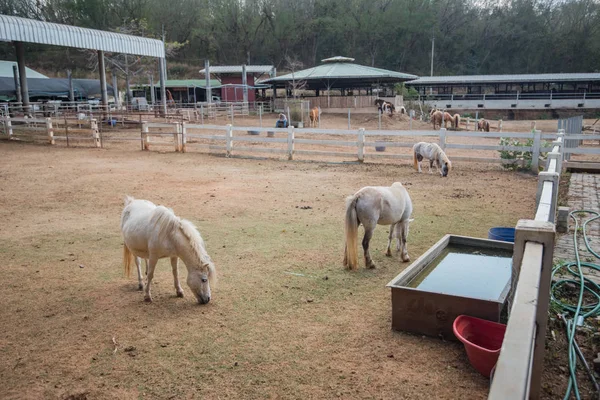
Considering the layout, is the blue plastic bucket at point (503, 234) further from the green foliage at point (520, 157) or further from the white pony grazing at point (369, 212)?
the green foliage at point (520, 157)

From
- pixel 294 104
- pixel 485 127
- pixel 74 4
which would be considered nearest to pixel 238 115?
pixel 294 104

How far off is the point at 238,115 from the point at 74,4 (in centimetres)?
4204

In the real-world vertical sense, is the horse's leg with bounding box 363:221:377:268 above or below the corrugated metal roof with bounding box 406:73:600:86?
below

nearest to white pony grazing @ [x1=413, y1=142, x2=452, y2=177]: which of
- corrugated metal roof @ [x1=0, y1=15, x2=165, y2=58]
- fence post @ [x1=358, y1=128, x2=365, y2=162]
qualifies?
fence post @ [x1=358, y1=128, x2=365, y2=162]

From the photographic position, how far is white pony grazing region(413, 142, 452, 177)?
1113 centimetres

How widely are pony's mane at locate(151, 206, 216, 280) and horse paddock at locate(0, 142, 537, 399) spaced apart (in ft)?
1.64

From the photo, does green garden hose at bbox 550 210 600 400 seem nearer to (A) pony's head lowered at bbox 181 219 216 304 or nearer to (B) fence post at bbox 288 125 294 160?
(A) pony's head lowered at bbox 181 219 216 304

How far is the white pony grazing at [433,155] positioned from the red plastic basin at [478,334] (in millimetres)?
8287

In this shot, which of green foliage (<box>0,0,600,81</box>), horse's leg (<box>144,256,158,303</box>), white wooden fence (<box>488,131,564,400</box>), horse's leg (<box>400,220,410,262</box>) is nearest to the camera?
white wooden fence (<box>488,131,564,400</box>)

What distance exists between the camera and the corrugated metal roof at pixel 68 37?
62.2 feet

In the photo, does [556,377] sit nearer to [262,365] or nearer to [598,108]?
[262,365]

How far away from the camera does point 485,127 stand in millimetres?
23406

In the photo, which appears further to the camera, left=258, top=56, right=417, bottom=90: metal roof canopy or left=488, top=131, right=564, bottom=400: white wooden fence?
left=258, top=56, right=417, bottom=90: metal roof canopy

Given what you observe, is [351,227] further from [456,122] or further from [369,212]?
[456,122]
